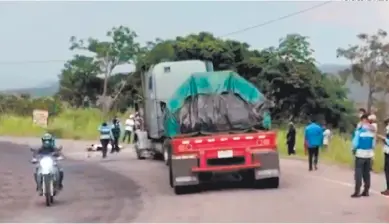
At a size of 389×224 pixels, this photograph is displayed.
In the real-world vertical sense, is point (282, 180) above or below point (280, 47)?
below

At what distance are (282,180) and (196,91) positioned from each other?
10.3ft

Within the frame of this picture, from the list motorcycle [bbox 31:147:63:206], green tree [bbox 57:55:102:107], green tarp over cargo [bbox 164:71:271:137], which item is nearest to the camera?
motorcycle [bbox 31:147:63:206]

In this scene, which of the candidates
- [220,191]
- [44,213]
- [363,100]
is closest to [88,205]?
[44,213]

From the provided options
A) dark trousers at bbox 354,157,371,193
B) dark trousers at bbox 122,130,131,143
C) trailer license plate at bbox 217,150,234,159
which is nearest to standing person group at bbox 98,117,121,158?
dark trousers at bbox 122,130,131,143

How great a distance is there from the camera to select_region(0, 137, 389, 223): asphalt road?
1513cm

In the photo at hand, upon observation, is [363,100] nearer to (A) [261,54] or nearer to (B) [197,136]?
(A) [261,54]

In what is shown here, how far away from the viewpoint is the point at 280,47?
5397cm

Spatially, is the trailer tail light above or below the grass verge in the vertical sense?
above

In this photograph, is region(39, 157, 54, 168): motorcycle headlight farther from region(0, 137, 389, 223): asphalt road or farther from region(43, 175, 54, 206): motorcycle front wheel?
region(0, 137, 389, 223): asphalt road

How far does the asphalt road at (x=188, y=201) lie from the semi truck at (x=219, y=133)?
0.48 meters

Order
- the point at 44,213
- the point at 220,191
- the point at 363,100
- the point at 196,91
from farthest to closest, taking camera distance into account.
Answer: the point at 363,100 → the point at 196,91 → the point at 220,191 → the point at 44,213

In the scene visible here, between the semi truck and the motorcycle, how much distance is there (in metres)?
2.68

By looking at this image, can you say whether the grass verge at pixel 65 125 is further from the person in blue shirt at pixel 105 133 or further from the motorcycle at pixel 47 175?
the motorcycle at pixel 47 175

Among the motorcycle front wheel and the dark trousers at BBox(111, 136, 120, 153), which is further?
the dark trousers at BBox(111, 136, 120, 153)
